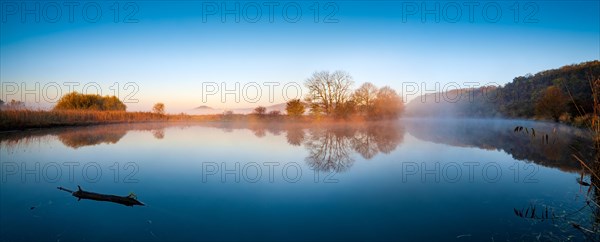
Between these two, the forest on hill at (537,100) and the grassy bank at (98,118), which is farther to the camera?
the forest on hill at (537,100)

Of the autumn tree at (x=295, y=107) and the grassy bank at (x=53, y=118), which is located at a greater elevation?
the autumn tree at (x=295, y=107)

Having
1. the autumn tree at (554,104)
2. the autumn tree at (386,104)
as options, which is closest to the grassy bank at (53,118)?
the autumn tree at (386,104)

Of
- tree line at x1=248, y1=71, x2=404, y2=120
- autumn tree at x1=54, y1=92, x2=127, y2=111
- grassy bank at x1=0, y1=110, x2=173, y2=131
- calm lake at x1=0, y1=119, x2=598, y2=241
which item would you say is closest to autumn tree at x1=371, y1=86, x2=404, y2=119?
tree line at x1=248, y1=71, x2=404, y2=120

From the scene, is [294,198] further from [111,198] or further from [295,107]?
[295,107]

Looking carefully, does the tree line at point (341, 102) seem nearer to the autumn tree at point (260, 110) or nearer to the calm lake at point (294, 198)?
the autumn tree at point (260, 110)

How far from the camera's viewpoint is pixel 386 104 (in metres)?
36.1

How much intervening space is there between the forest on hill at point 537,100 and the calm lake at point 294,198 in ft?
50.1

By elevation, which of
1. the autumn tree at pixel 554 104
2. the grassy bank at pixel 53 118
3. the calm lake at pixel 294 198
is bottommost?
the calm lake at pixel 294 198

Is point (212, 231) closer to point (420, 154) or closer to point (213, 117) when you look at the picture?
point (420, 154)

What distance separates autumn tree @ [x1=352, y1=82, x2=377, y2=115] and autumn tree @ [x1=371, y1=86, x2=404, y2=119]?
0.75 meters

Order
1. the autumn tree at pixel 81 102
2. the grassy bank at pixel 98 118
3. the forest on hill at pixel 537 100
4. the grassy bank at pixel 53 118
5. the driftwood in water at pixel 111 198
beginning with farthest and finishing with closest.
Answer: the autumn tree at pixel 81 102 → the forest on hill at pixel 537 100 → the grassy bank at pixel 98 118 → the grassy bank at pixel 53 118 → the driftwood in water at pixel 111 198

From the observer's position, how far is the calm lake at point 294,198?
3840mm

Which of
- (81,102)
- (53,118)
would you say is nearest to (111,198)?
(53,118)

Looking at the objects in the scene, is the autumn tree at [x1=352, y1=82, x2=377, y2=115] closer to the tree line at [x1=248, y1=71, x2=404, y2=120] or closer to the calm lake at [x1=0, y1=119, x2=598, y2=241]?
the tree line at [x1=248, y1=71, x2=404, y2=120]
